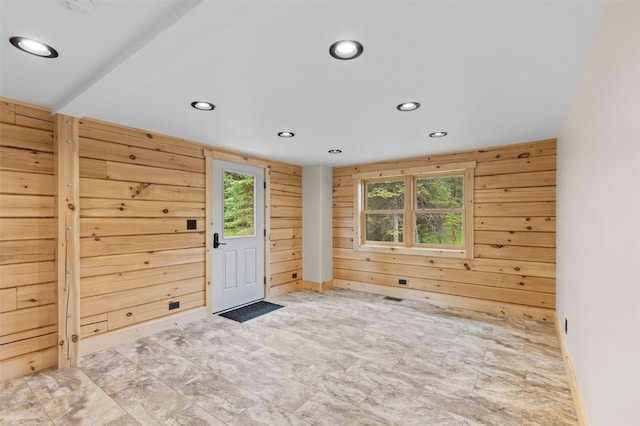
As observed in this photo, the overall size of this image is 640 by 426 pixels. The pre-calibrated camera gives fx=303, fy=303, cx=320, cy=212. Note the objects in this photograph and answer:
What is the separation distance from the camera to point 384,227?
16.9 ft

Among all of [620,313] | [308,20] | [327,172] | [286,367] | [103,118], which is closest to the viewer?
[620,313]

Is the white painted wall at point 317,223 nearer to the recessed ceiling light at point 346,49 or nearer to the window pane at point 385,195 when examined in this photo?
the window pane at point 385,195

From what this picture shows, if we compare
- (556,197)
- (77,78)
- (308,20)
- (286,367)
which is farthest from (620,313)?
(77,78)

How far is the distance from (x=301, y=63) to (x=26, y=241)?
8.79 ft

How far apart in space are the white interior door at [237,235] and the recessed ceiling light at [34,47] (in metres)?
2.29

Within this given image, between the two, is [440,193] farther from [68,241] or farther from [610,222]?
[68,241]

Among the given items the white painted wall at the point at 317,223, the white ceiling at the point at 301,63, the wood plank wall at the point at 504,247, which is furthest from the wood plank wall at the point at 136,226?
the wood plank wall at the point at 504,247

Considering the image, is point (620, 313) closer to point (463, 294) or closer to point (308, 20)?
point (308, 20)

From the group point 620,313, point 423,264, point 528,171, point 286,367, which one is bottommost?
point 286,367

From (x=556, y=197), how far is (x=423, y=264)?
184 cm

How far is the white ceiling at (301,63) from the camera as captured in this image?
53.5 inches

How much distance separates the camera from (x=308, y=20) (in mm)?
1407

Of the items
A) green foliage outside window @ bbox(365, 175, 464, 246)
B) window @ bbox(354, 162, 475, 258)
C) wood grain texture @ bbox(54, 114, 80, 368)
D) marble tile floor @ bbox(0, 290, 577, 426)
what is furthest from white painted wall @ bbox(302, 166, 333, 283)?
wood grain texture @ bbox(54, 114, 80, 368)

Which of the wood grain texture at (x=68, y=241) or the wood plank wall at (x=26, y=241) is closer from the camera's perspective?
the wood plank wall at (x=26, y=241)
